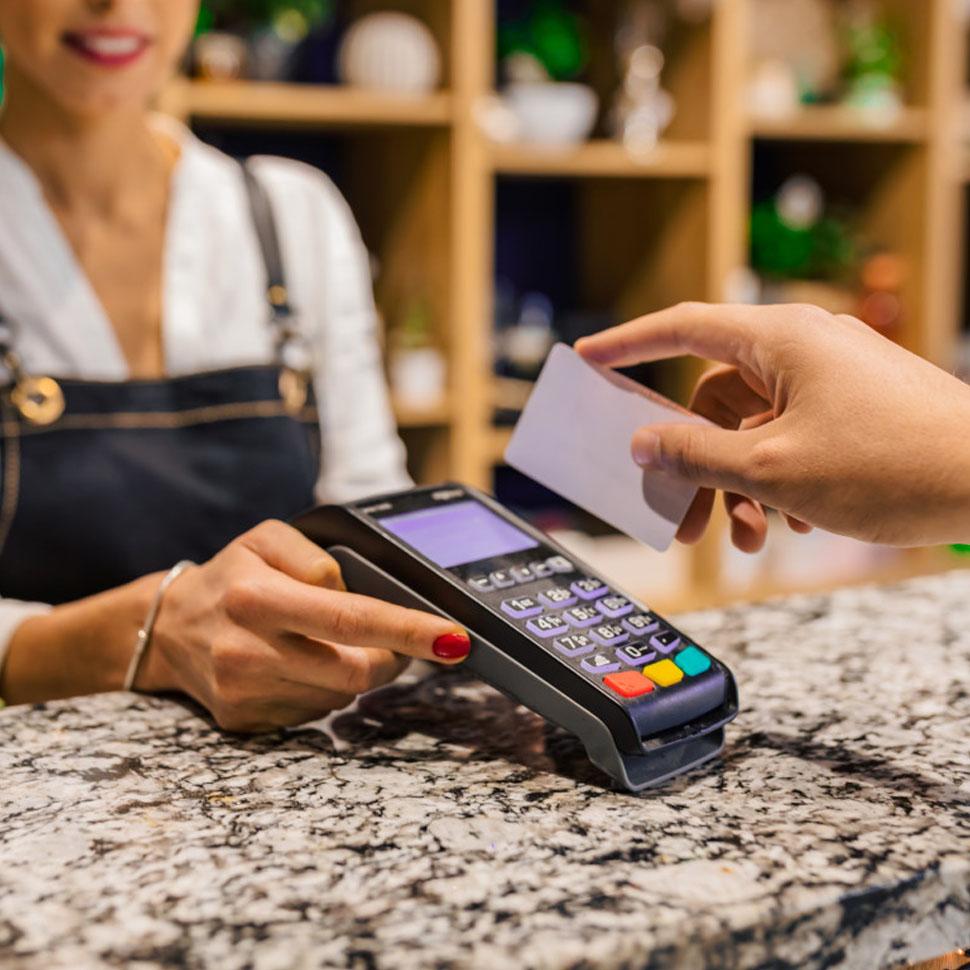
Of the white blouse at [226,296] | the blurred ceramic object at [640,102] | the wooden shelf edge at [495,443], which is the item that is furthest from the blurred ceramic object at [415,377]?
the white blouse at [226,296]

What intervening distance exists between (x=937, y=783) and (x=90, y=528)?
93 cm

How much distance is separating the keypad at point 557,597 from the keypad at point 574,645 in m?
0.03

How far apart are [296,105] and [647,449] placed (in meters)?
1.83

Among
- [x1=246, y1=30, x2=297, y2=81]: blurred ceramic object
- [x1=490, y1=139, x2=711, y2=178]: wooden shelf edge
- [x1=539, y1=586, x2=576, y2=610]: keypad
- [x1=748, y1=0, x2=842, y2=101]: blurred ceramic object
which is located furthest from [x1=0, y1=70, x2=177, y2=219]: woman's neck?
Result: [x1=748, y1=0, x2=842, y2=101]: blurred ceramic object

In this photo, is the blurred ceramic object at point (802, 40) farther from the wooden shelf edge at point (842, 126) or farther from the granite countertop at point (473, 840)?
the granite countertop at point (473, 840)

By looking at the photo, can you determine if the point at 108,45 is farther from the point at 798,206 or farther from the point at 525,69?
the point at 798,206

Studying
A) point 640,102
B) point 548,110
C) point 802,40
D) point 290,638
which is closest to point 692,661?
point 290,638

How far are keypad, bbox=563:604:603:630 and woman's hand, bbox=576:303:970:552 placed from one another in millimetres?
94

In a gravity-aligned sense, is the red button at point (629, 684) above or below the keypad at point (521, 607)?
below

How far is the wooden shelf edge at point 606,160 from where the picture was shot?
8.68ft

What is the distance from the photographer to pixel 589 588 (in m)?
0.77

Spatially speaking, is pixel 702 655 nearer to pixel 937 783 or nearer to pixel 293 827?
pixel 937 783

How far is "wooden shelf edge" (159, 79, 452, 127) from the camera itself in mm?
2332

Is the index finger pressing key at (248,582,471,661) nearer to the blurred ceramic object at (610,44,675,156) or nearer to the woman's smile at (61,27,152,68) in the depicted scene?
the woman's smile at (61,27,152,68)
